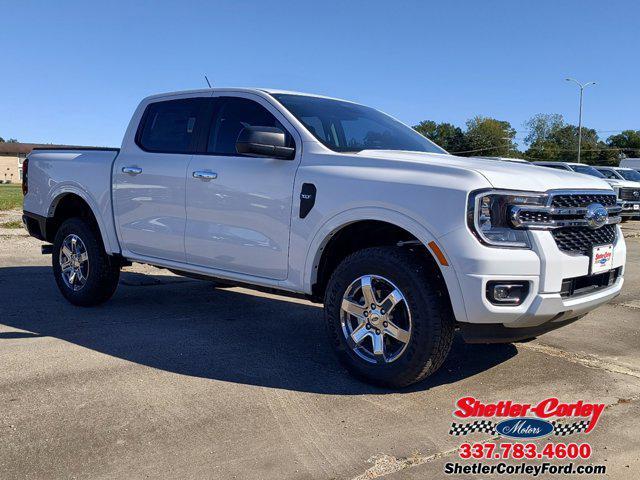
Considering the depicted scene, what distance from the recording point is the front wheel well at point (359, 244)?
422 centimetres

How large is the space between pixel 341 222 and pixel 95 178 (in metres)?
2.97

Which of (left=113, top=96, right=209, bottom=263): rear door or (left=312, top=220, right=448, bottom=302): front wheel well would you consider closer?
(left=312, top=220, right=448, bottom=302): front wheel well

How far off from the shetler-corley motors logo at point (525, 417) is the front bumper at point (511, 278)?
41 cm

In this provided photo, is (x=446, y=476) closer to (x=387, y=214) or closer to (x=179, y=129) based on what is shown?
(x=387, y=214)

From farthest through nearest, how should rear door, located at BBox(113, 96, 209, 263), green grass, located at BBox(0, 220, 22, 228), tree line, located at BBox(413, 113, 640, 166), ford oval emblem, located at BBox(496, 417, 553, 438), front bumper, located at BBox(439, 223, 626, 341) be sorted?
tree line, located at BBox(413, 113, 640, 166) → green grass, located at BBox(0, 220, 22, 228) → rear door, located at BBox(113, 96, 209, 263) → front bumper, located at BBox(439, 223, 626, 341) → ford oval emblem, located at BBox(496, 417, 553, 438)

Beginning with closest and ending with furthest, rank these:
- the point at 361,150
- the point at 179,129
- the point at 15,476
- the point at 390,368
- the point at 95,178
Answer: the point at 15,476, the point at 390,368, the point at 361,150, the point at 179,129, the point at 95,178

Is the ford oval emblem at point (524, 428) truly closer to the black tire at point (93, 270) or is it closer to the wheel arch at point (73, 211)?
the wheel arch at point (73, 211)

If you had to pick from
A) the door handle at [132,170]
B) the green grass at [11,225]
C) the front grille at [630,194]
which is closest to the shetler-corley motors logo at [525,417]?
the door handle at [132,170]

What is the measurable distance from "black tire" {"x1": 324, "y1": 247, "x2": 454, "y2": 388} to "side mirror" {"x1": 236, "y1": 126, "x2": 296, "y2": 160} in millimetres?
940

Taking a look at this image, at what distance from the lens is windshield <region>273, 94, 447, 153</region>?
4.93 meters

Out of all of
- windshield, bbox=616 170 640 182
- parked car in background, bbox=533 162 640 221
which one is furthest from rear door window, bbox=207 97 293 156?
windshield, bbox=616 170 640 182

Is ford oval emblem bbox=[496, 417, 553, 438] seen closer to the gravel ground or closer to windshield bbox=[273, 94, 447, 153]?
the gravel ground

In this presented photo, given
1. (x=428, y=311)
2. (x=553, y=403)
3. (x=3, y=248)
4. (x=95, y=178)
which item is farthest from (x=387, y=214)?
(x=3, y=248)

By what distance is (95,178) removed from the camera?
6219 mm
